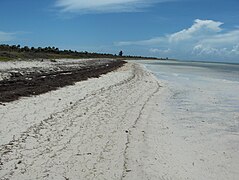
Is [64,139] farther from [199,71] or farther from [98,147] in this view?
[199,71]

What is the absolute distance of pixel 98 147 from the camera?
7.03m

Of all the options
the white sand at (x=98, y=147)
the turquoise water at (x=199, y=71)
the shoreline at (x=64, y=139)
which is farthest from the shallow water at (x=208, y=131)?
the turquoise water at (x=199, y=71)

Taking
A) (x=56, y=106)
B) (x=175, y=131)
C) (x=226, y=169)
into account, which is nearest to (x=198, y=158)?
(x=226, y=169)

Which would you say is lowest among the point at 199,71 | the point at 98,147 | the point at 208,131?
the point at 199,71

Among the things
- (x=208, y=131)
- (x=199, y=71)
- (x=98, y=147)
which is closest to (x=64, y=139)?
(x=98, y=147)

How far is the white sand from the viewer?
5.73 m

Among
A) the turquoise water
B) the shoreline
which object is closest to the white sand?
the shoreline

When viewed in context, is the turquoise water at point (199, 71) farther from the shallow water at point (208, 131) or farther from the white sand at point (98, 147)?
the white sand at point (98, 147)

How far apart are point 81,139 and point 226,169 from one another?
3.35 m

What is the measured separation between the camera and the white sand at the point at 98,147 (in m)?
5.73

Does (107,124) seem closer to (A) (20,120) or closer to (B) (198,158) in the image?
(A) (20,120)

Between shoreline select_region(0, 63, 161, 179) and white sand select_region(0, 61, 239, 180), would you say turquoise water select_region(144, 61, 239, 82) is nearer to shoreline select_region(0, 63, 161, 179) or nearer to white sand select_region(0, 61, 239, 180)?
shoreline select_region(0, 63, 161, 179)

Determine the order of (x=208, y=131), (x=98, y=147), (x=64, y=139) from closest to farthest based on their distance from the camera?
(x=98, y=147) < (x=64, y=139) < (x=208, y=131)

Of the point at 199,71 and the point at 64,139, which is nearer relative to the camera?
the point at 64,139
